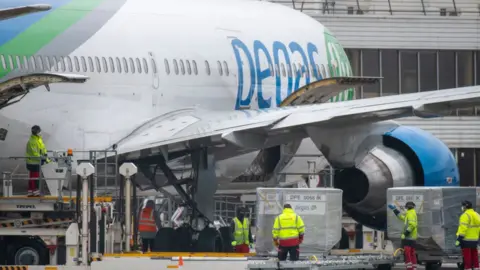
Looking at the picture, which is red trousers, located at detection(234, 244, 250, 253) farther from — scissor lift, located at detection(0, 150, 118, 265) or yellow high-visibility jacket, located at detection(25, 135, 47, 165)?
yellow high-visibility jacket, located at detection(25, 135, 47, 165)

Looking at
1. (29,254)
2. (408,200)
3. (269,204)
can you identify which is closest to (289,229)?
(269,204)

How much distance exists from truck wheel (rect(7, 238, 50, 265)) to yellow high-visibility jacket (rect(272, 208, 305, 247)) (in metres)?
3.80

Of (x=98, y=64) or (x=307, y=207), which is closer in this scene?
(x=307, y=207)

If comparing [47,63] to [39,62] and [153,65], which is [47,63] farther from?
[153,65]

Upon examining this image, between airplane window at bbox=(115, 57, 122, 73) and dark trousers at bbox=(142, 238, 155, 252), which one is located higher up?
airplane window at bbox=(115, 57, 122, 73)

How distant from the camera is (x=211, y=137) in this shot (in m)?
24.7

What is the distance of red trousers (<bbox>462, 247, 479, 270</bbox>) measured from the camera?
23922 mm

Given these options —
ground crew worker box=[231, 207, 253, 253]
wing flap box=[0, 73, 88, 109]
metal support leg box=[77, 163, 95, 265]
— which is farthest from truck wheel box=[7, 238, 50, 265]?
ground crew worker box=[231, 207, 253, 253]

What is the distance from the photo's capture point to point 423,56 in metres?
48.4

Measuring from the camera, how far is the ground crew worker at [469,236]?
23.9 m

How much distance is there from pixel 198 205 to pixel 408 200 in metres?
4.05

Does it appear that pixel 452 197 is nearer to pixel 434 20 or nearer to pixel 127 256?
pixel 127 256

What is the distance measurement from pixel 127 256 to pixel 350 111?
14.9 feet

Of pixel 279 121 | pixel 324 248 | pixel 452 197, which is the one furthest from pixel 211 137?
pixel 452 197
